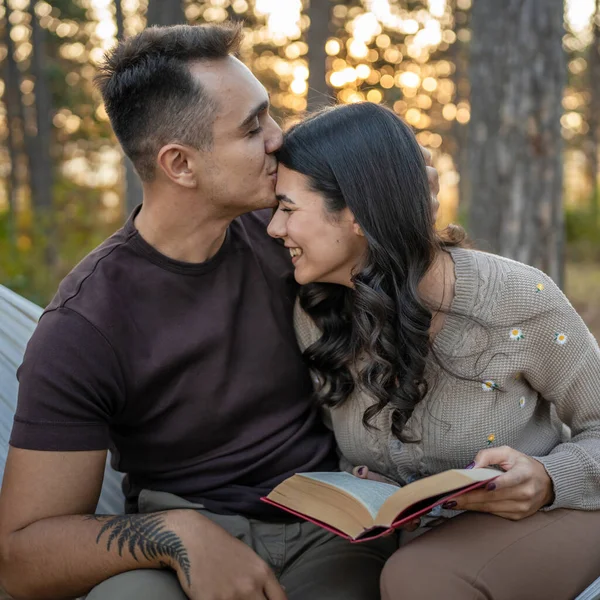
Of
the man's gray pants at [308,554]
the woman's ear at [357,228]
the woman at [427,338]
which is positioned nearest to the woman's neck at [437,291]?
the woman at [427,338]

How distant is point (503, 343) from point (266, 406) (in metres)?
0.69

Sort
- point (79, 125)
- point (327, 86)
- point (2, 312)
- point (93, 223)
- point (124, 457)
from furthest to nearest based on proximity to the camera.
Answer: point (79, 125)
point (93, 223)
point (327, 86)
point (2, 312)
point (124, 457)

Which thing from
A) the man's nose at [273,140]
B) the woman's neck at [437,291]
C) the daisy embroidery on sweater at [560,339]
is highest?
the man's nose at [273,140]

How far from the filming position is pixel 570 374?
2172 mm

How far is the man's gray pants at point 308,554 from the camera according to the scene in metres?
2.16

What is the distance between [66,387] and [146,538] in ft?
1.37

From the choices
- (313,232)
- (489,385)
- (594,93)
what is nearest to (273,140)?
(313,232)

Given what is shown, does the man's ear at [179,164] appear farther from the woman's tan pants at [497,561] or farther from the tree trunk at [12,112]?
the tree trunk at [12,112]

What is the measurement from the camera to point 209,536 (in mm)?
1986

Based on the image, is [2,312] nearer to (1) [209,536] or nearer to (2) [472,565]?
(1) [209,536]

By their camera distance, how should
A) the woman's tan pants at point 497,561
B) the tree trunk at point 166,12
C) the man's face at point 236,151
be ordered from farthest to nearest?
the tree trunk at point 166,12, the man's face at point 236,151, the woman's tan pants at point 497,561

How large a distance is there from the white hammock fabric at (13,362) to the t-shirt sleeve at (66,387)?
51 cm

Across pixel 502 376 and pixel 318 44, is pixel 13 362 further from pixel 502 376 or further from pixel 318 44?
pixel 318 44

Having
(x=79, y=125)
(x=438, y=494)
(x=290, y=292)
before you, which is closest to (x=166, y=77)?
(x=290, y=292)
